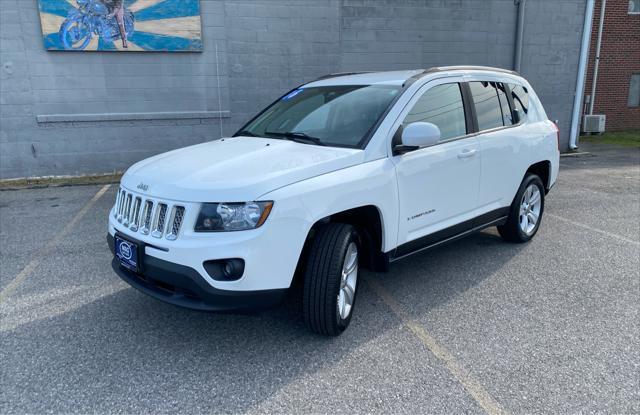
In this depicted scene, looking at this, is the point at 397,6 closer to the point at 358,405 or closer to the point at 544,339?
the point at 544,339

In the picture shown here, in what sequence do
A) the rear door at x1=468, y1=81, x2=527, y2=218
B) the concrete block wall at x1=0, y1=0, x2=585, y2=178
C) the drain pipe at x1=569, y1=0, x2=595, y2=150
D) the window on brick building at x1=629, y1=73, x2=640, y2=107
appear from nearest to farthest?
the rear door at x1=468, y1=81, x2=527, y2=218, the concrete block wall at x1=0, y1=0, x2=585, y2=178, the drain pipe at x1=569, y1=0, x2=595, y2=150, the window on brick building at x1=629, y1=73, x2=640, y2=107

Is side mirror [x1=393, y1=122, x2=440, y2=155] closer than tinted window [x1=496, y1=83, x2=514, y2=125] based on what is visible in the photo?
Yes

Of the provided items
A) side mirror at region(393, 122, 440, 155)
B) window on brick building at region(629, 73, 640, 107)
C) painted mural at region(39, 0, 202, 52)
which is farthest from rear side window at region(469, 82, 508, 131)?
window on brick building at region(629, 73, 640, 107)

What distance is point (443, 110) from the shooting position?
13.8ft

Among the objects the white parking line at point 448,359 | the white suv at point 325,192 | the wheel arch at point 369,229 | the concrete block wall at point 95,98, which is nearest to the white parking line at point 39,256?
the white suv at point 325,192

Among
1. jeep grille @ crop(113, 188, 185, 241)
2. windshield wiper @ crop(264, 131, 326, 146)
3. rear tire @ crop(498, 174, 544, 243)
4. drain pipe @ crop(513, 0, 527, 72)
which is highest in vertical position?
drain pipe @ crop(513, 0, 527, 72)

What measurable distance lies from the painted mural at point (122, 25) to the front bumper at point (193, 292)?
760 centimetres

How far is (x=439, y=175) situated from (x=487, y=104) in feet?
4.03

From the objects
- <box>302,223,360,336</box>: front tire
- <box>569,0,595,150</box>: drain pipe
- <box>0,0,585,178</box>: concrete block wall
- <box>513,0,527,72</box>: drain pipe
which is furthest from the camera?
<box>569,0,595,150</box>: drain pipe

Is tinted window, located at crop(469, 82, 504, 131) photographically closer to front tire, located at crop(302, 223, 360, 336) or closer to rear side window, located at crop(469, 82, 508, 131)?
rear side window, located at crop(469, 82, 508, 131)

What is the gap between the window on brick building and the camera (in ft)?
61.5

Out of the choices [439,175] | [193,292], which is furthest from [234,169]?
[439,175]

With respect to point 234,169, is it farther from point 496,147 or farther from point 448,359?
point 496,147

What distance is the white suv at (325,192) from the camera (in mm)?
2881
